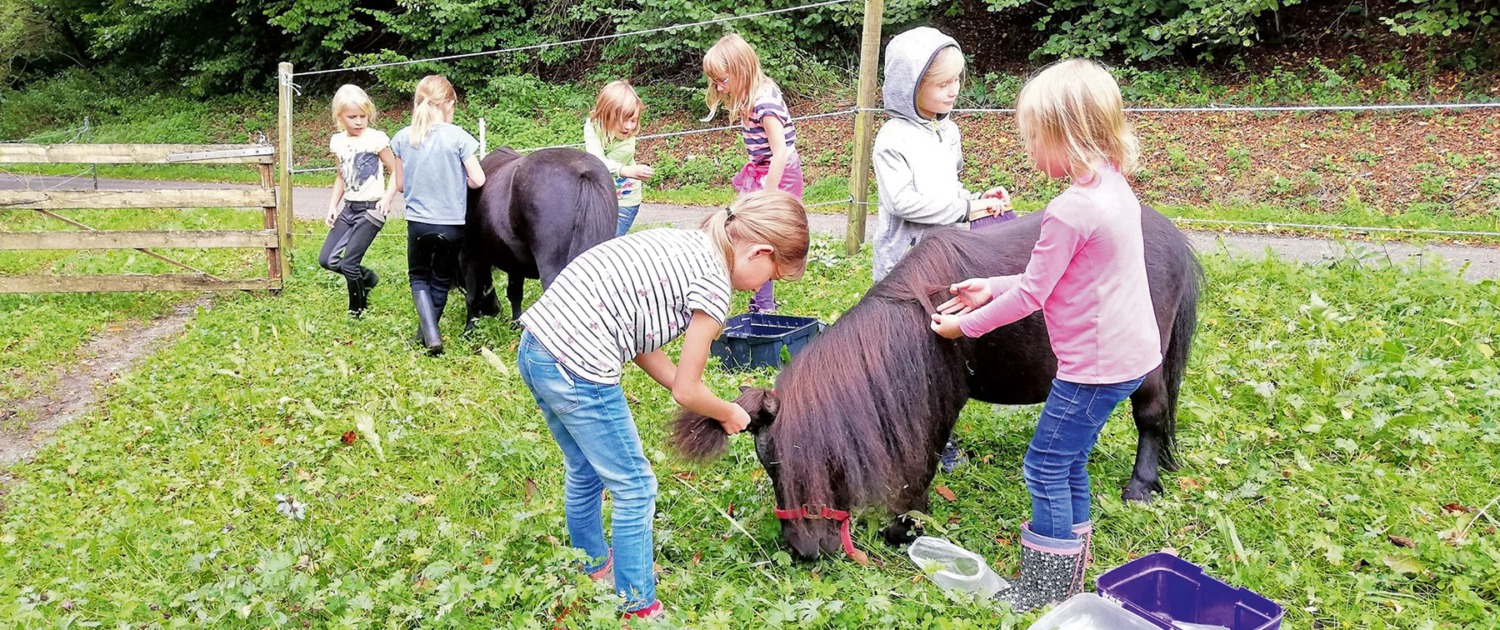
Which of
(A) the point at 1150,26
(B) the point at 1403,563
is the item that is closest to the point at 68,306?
(B) the point at 1403,563

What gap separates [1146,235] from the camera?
3154 mm

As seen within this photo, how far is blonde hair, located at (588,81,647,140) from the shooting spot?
5.36 m

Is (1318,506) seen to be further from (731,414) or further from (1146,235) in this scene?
(731,414)

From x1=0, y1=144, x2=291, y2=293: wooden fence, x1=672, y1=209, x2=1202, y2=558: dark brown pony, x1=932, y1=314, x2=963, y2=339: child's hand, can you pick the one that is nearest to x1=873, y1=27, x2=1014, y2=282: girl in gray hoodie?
x1=672, y1=209, x2=1202, y2=558: dark brown pony

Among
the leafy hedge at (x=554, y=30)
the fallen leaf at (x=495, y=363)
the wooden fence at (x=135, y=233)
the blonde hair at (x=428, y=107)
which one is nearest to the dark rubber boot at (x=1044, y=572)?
the fallen leaf at (x=495, y=363)

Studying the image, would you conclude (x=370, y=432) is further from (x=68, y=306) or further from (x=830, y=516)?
(x=68, y=306)

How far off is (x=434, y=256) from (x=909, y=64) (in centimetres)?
289

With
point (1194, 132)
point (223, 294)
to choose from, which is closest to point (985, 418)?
point (223, 294)

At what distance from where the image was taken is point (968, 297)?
2.88 meters

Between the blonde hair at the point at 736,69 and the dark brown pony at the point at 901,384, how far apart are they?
191 centimetres

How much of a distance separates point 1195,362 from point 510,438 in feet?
9.58

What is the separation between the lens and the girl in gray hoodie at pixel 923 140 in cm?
343

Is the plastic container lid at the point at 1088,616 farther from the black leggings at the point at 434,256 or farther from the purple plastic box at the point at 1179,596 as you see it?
the black leggings at the point at 434,256

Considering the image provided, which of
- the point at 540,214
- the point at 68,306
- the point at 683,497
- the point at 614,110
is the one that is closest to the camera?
the point at 683,497
